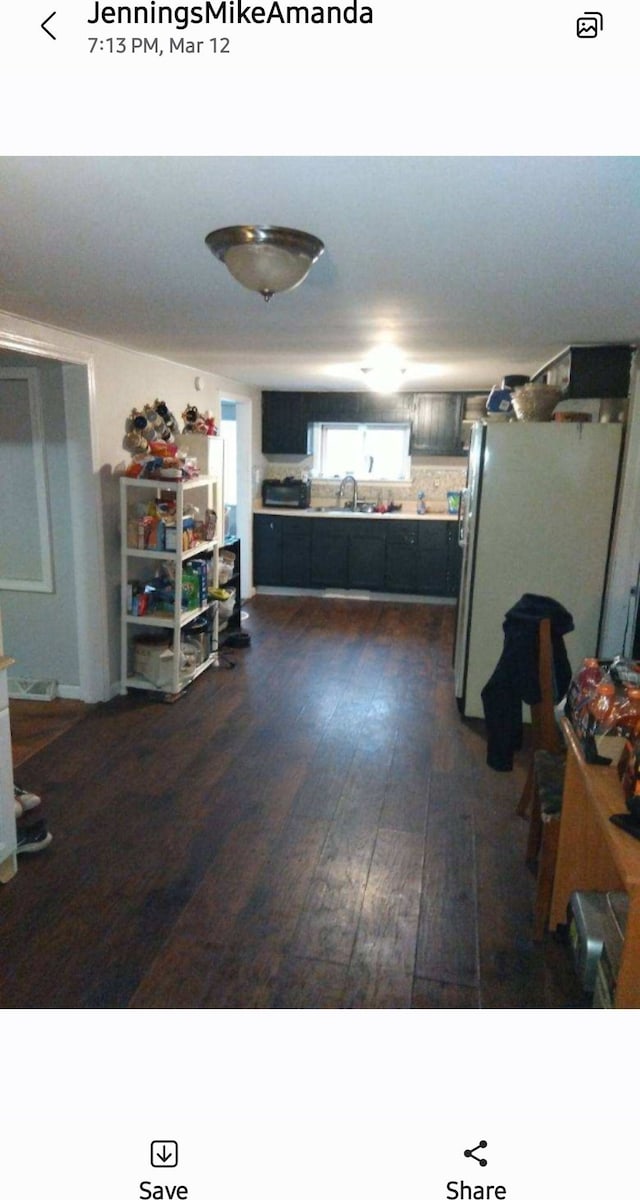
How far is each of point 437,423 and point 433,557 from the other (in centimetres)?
139

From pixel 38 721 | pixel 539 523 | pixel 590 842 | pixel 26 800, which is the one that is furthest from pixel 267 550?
pixel 590 842

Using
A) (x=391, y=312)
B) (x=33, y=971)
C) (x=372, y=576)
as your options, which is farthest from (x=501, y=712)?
(x=372, y=576)

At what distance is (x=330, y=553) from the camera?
6531mm

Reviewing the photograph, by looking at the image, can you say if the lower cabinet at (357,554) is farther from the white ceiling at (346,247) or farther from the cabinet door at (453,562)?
the white ceiling at (346,247)

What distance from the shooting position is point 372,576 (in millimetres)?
6504

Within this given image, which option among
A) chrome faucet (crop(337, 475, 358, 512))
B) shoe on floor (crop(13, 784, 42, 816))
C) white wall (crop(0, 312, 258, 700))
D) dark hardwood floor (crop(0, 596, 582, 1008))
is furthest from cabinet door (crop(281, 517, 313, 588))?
shoe on floor (crop(13, 784, 42, 816))

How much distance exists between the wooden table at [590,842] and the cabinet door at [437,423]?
4.96 metres

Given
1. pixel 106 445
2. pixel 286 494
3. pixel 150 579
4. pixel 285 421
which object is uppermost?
pixel 285 421

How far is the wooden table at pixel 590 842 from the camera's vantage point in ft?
4.14

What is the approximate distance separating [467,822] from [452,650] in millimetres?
2440

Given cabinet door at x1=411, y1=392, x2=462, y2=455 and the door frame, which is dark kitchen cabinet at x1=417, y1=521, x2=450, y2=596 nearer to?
cabinet door at x1=411, y1=392, x2=462, y2=455
